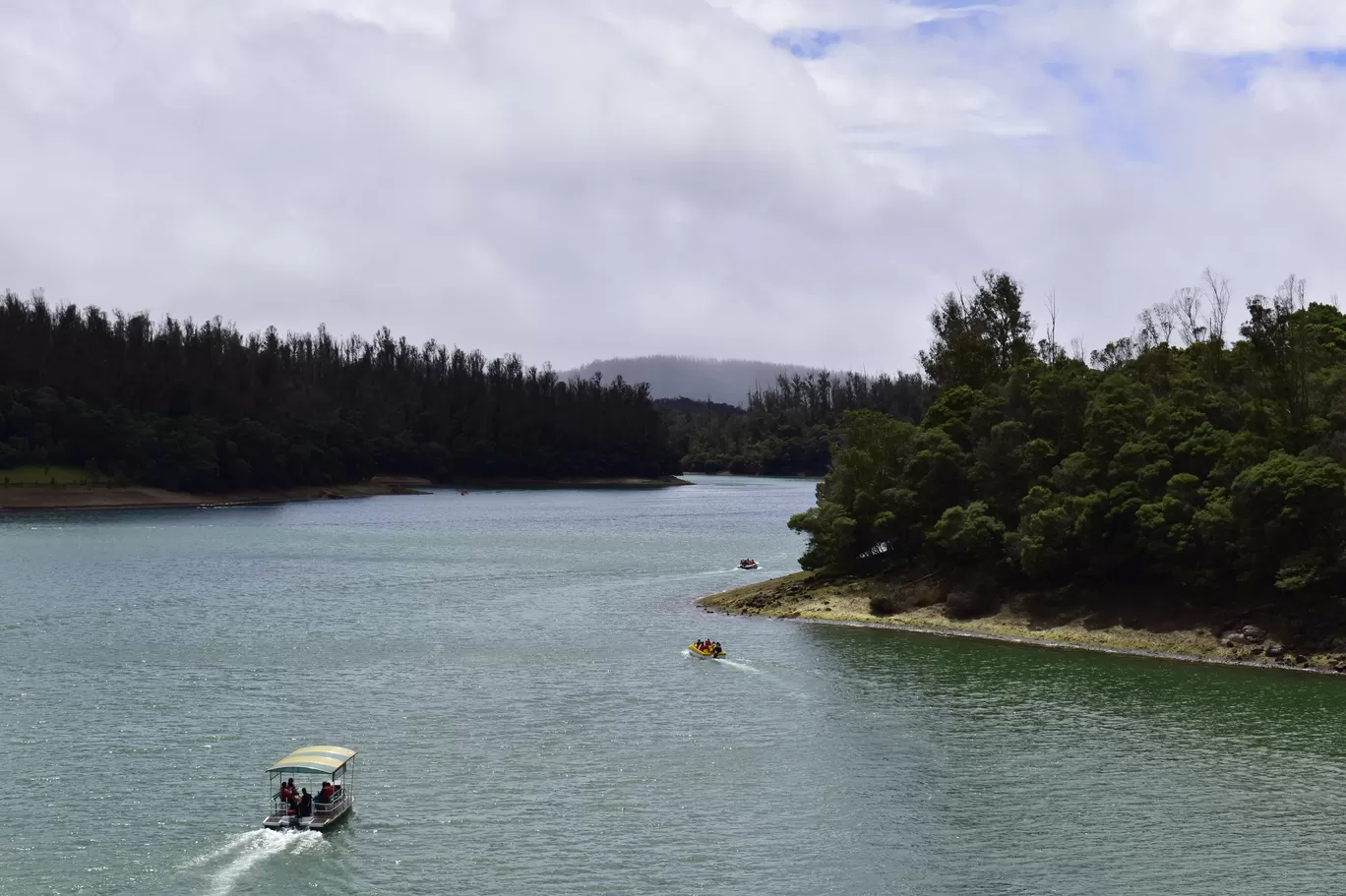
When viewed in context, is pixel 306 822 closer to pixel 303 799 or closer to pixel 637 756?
pixel 303 799

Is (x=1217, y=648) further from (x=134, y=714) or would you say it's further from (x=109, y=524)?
(x=109, y=524)

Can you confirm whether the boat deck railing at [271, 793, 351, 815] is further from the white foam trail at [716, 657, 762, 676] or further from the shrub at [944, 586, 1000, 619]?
the shrub at [944, 586, 1000, 619]

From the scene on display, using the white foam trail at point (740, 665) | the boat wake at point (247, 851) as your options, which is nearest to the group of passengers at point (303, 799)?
the boat wake at point (247, 851)

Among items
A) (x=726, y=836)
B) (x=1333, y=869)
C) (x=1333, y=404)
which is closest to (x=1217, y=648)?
(x=1333, y=404)

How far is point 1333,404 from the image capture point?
278 ft

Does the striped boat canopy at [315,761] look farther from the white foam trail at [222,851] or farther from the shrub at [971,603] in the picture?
the shrub at [971,603]

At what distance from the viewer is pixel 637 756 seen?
5622cm

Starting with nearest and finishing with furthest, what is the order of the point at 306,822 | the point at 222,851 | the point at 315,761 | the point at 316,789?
the point at 222,851
the point at 306,822
the point at 315,761
the point at 316,789

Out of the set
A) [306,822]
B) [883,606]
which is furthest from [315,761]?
[883,606]

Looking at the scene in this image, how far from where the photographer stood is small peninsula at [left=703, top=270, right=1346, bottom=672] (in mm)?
77375

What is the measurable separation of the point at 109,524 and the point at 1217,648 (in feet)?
488

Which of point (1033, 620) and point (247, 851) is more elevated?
point (1033, 620)

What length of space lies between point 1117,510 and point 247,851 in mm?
60424

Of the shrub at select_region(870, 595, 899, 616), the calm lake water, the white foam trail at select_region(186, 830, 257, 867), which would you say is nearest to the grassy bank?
the shrub at select_region(870, 595, 899, 616)
